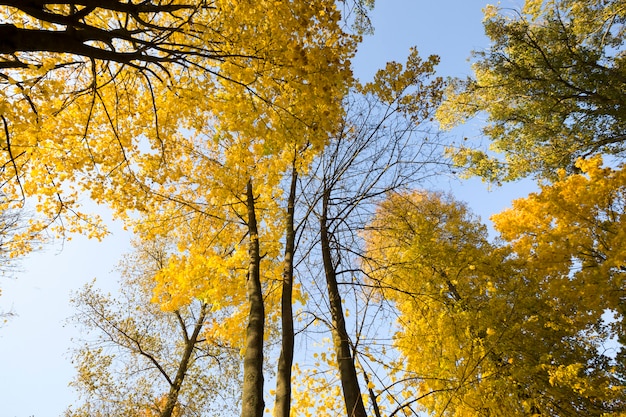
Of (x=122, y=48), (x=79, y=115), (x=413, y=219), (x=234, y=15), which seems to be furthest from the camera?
(x=413, y=219)

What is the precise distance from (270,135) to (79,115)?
2.63 metres

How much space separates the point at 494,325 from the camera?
550cm

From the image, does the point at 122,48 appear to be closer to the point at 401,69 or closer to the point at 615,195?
the point at 401,69

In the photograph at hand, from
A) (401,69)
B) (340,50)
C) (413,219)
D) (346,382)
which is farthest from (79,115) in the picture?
(413,219)

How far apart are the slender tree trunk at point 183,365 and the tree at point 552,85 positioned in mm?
8258

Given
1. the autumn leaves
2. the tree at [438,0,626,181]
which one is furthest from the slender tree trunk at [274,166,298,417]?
the tree at [438,0,626,181]

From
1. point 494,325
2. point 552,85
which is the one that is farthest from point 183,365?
point 552,85

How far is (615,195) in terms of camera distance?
8.02m

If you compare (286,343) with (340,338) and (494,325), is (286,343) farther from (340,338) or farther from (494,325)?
(494,325)

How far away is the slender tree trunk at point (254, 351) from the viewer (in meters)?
3.17

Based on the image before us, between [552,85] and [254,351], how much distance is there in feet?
29.6

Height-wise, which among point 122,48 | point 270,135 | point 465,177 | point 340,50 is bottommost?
point 270,135

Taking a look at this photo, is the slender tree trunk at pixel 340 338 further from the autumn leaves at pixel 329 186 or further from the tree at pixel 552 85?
the tree at pixel 552 85

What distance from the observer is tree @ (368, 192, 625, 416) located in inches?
185
